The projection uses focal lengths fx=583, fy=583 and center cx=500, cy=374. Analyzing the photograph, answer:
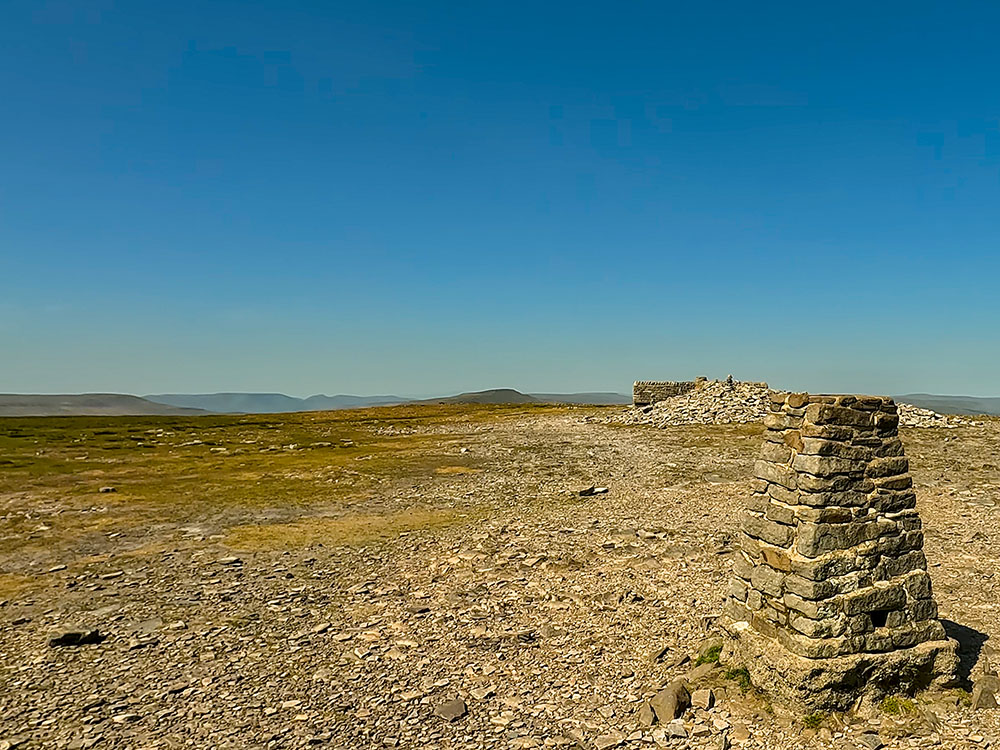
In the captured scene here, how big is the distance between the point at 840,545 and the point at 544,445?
28.5 meters

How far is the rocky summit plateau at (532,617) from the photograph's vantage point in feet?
22.7

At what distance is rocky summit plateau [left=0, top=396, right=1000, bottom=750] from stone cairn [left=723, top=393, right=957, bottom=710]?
29mm

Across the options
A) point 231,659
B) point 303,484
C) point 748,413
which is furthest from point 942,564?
point 748,413

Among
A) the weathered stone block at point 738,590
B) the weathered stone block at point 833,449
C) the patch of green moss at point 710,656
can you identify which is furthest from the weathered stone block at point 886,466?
the patch of green moss at point 710,656

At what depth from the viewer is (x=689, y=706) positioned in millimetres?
7199

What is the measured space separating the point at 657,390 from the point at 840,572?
5102cm

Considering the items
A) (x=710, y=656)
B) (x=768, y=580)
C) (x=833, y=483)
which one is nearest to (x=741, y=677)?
(x=710, y=656)

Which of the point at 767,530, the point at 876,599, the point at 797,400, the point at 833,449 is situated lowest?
the point at 876,599

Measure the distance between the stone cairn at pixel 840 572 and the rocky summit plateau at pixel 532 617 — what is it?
1.1 inches

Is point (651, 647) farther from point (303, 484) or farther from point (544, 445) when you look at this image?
point (544, 445)

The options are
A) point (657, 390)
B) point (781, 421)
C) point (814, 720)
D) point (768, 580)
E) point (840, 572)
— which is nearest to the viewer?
point (814, 720)

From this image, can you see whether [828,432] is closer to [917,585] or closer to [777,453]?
[777,453]

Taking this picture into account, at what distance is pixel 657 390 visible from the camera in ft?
186

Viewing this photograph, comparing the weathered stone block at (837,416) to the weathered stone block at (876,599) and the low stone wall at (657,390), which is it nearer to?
the weathered stone block at (876,599)
